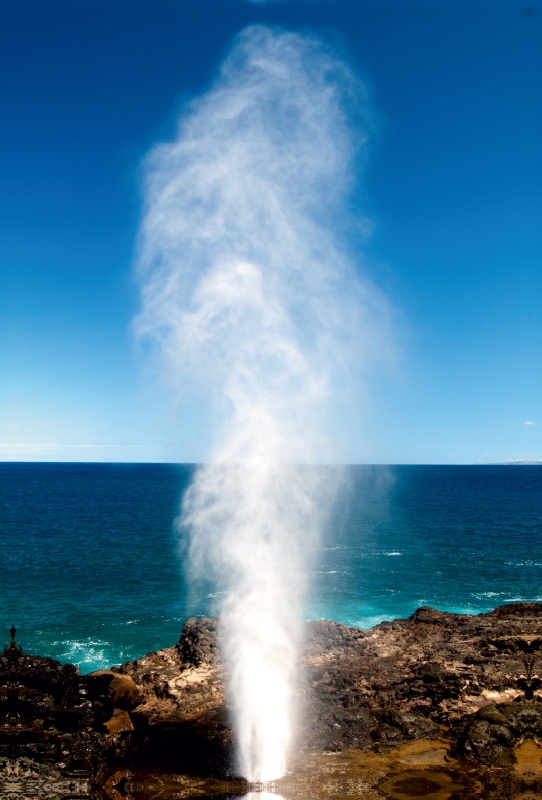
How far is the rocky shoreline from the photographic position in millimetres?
16422

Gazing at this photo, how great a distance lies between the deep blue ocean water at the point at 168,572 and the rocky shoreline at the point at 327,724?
14361mm

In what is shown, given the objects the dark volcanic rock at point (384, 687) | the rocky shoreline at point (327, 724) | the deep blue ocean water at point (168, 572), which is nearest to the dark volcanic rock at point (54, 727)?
the rocky shoreline at point (327, 724)

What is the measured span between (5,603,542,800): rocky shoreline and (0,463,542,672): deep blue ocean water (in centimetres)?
1436

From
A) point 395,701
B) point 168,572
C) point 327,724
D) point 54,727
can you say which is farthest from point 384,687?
point 168,572

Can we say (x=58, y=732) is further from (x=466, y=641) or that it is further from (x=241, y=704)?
(x=466, y=641)

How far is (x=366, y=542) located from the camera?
8012cm

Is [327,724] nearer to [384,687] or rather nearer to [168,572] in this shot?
[384,687]

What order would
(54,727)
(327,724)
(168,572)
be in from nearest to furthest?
(54,727), (327,724), (168,572)

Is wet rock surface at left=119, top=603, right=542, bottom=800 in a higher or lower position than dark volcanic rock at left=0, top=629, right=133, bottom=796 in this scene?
lower

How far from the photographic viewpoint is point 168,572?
60.6 m

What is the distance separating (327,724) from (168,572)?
141 feet

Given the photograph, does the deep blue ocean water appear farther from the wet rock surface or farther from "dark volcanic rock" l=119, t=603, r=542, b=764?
the wet rock surface

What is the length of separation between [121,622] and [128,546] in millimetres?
34650

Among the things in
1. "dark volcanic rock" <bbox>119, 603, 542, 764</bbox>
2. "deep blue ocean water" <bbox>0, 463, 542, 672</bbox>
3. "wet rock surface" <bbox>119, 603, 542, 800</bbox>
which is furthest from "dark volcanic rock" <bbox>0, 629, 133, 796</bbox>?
"deep blue ocean water" <bbox>0, 463, 542, 672</bbox>
